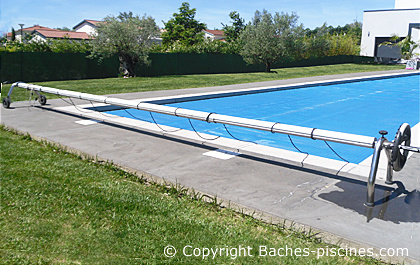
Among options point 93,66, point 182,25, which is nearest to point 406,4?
point 182,25

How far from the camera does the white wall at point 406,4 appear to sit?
190ft

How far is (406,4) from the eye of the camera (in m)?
59.1

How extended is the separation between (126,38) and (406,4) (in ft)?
169

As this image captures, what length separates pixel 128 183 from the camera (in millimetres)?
5516

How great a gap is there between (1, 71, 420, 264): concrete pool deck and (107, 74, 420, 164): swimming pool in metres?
2.42

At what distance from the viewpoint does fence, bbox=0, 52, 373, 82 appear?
2081cm

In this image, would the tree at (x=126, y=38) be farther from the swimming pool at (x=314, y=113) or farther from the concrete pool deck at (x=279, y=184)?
the concrete pool deck at (x=279, y=184)

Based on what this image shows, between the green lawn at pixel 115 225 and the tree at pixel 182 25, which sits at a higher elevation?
the tree at pixel 182 25

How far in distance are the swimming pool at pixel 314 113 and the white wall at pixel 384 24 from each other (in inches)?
1576

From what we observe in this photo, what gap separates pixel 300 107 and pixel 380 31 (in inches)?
2020

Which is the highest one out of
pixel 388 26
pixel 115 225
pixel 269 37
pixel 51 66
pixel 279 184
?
pixel 388 26

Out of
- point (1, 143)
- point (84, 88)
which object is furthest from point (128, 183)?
point (84, 88)

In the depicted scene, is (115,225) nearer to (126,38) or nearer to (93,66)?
(126,38)

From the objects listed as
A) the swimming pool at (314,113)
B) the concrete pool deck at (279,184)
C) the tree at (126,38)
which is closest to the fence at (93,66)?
the tree at (126,38)
